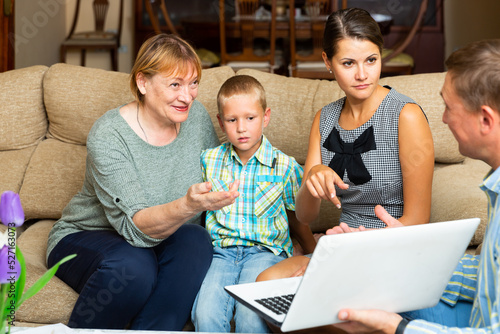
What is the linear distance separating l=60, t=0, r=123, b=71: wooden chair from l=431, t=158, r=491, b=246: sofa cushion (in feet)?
13.5

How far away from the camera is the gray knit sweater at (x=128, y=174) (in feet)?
5.13

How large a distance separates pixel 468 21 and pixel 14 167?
462 cm

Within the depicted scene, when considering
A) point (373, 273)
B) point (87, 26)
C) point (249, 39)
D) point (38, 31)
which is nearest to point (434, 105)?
point (373, 273)

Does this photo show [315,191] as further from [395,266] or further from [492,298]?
[492,298]

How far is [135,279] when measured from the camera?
1476 mm

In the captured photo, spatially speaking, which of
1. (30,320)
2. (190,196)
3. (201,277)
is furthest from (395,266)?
Result: (30,320)

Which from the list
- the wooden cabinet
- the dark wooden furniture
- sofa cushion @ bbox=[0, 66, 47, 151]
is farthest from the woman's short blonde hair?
the wooden cabinet

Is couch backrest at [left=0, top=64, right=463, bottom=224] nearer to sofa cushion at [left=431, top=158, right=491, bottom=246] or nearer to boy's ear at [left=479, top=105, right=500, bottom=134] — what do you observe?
sofa cushion at [left=431, top=158, right=491, bottom=246]

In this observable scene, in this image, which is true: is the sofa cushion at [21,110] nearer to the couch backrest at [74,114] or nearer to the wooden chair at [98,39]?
the couch backrest at [74,114]

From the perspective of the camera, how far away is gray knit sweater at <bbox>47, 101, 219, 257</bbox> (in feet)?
5.13

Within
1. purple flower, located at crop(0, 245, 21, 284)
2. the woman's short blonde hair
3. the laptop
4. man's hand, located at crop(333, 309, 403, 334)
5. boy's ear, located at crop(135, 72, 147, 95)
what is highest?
the woman's short blonde hair

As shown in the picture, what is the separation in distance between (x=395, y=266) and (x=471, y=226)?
162 millimetres

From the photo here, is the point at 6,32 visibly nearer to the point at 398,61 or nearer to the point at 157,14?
the point at 157,14

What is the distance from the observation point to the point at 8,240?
2.53 ft
